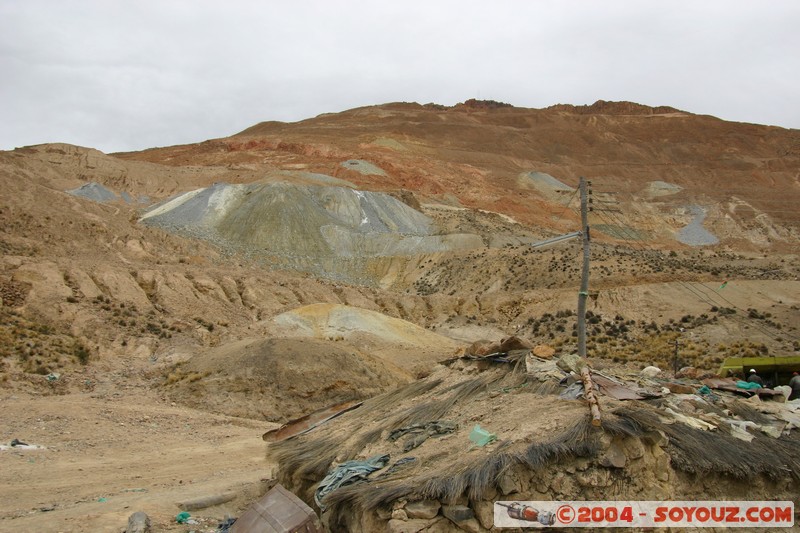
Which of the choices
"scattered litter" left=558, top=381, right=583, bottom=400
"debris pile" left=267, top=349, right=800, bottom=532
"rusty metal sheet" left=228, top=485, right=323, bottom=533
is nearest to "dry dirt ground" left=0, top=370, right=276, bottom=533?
"rusty metal sheet" left=228, top=485, right=323, bottom=533

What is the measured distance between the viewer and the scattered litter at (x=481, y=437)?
277 inches

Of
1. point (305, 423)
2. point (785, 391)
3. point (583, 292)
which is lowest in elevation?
point (305, 423)

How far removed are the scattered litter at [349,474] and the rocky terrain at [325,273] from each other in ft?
8.85

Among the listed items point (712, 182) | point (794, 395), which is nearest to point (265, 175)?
point (794, 395)

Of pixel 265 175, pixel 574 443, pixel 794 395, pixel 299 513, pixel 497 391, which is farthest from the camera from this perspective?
pixel 265 175

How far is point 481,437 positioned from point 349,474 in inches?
60.4

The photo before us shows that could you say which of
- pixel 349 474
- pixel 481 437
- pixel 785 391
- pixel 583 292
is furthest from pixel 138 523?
pixel 583 292

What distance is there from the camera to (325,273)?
4906 centimetres

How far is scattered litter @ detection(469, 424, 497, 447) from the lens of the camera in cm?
704

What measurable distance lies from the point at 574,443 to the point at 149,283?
29.2m

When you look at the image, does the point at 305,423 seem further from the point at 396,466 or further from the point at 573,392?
the point at 573,392

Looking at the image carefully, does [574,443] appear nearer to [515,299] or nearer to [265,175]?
[515,299]

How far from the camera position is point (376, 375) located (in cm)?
2388

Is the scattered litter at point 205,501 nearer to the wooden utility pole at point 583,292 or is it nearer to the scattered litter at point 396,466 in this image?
the scattered litter at point 396,466
